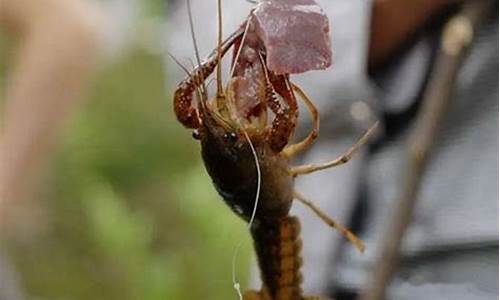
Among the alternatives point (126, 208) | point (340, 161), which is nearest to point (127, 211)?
point (126, 208)

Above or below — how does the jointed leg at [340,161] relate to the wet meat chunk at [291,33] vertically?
below

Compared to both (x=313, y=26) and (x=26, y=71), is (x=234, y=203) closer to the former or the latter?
(x=313, y=26)

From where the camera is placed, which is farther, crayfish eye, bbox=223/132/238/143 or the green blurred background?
the green blurred background

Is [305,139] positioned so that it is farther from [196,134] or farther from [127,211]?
[127,211]

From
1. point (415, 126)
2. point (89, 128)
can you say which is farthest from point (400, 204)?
point (89, 128)

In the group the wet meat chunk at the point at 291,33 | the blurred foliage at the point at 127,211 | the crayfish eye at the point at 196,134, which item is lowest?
the blurred foliage at the point at 127,211

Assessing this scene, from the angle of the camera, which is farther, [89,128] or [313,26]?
[89,128]
